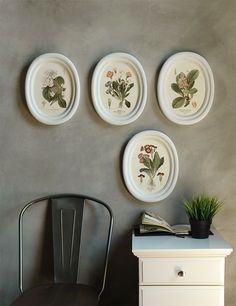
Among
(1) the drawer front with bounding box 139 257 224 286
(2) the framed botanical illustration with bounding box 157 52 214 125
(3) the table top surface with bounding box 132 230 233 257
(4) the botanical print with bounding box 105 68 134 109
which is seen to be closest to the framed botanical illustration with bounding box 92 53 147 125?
(4) the botanical print with bounding box 105 68 134 109

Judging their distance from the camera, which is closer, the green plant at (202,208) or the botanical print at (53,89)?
the green plant at (202,208)

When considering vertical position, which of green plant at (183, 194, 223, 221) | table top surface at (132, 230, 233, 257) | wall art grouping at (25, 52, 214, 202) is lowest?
table top surface at (132, 230, 233, 257)

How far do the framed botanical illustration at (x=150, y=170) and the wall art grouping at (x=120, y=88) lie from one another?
0.17 metres

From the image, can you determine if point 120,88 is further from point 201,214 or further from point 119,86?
point 201,214

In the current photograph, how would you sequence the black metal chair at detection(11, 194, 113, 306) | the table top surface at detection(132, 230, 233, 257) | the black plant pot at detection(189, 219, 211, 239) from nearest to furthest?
the table top surface at detection(132, 230, 233, 257) → the black plant pot at detection(189, 219, 211, 239) → the black metal chair at detection(11, 194, 113, 306)

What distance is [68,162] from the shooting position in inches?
91.0

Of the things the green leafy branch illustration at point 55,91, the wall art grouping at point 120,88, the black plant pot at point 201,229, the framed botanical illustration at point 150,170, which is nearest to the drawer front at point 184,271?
the black plant pot at point 201,229

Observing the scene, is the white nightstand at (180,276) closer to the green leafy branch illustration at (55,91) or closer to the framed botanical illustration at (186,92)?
the framed botanical illustration at (186,92)

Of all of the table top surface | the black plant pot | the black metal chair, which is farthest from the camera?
the black metal chair

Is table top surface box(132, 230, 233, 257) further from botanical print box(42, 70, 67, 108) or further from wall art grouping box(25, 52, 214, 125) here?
botanical print box(42, 70, 67, 108)

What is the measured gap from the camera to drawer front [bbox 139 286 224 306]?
75.2 inches

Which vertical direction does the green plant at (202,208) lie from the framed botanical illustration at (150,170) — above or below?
below

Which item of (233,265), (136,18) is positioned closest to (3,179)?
(136,18)

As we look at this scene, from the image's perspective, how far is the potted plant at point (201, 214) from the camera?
2.04m
